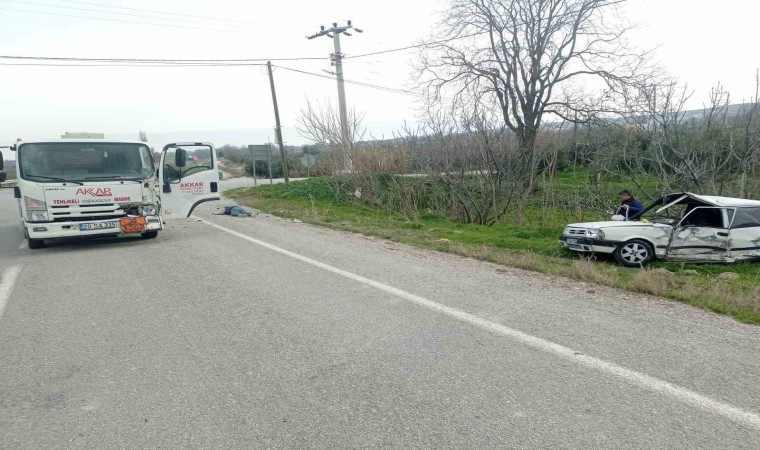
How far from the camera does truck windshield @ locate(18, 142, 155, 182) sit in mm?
8820

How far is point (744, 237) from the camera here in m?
7.80

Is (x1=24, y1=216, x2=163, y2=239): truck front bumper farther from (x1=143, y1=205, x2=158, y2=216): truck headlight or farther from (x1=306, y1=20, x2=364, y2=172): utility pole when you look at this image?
(x1=306, y1=20, x2=364, y2=172): utility pole

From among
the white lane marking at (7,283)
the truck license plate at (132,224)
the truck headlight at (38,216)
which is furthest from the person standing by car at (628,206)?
the truck headlight at (38,216)

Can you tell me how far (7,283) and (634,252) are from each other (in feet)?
31.3

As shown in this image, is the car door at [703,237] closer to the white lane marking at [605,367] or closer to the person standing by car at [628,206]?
the person standing by car at [628,206]

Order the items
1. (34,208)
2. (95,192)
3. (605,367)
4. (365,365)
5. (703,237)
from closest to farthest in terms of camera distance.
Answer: (605,367)
(365,365)
(703,237)
(34,208)
(95,192)

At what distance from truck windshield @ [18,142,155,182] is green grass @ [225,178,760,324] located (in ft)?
15.5

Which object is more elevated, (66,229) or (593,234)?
(66,229)

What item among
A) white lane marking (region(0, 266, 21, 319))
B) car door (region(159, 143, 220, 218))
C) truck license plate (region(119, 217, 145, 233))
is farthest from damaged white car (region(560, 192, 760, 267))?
white lane marking (region(0, 266, 21, 319))

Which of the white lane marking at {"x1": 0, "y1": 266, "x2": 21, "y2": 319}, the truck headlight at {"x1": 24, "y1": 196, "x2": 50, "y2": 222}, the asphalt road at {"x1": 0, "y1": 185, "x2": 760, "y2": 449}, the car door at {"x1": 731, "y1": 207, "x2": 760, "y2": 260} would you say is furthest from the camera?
the truck headlight at {"x1": 24, "y1": 196, "x2": 50, "y2": 222}

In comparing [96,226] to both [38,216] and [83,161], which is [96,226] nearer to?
[38,216]

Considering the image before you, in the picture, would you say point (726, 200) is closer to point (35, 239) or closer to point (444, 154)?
point (444, 154)

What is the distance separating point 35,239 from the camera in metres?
8.98

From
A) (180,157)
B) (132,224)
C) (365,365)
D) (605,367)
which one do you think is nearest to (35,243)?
(132,224)
